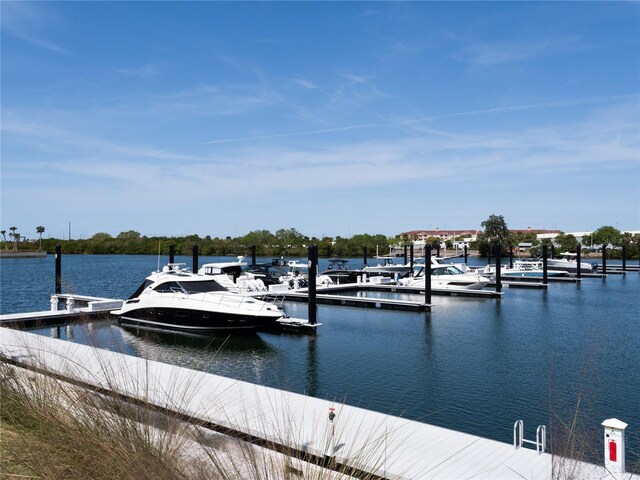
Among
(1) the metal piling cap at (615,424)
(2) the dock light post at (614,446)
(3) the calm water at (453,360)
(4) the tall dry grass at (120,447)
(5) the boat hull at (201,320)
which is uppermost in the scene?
(4) the tall dry grass at (120,447)

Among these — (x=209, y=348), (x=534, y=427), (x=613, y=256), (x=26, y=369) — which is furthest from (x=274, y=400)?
(x=613, y=256)

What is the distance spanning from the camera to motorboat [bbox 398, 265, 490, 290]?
1396 inches

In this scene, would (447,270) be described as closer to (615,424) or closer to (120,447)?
(615,424)

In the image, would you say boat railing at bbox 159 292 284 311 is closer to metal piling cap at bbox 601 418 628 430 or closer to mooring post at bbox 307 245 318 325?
mooring post at bbox 307 245 318 325

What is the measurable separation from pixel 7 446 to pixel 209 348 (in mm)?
13699

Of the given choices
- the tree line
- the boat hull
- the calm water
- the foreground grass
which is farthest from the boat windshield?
the tree line

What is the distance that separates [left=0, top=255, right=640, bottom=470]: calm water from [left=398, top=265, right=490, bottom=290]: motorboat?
21.8 feet

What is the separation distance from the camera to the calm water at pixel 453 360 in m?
10.9

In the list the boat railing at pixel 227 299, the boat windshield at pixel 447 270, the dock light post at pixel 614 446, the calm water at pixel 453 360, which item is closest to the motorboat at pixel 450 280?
the boat windshield at pixel 447 270

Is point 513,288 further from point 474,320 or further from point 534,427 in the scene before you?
point 534,427

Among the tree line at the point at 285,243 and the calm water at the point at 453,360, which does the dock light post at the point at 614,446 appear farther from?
the tree line at the point at 285,243

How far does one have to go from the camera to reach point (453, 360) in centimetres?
1611

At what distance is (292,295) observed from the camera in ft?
100

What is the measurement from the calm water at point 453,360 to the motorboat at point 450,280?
6.65 meters
